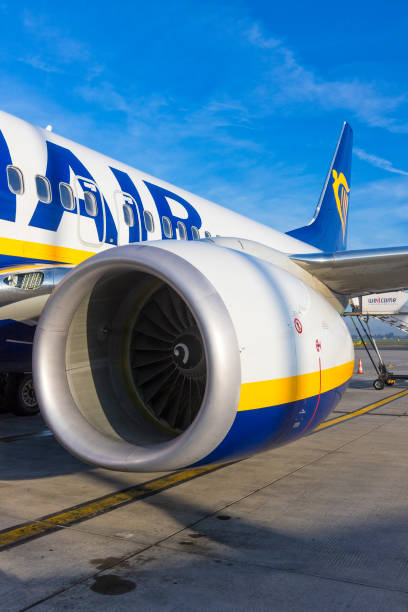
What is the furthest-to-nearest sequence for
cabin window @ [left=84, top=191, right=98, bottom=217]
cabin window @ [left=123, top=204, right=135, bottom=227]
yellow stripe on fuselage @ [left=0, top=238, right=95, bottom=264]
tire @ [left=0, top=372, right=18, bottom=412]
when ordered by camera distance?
tire @ [left=0, top=372, right=18, bottom=412]
cabin window @ [left=123, top=204, right=135, bottom=227]
cabin window @ [left=84, top=191, right=98, bottom=217]
yellow stripe on fuselage @ [left=0, top=238, right=95, bottom=264]

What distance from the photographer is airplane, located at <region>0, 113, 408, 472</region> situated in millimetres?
3352

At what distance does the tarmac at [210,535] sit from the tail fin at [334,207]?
8.53 m

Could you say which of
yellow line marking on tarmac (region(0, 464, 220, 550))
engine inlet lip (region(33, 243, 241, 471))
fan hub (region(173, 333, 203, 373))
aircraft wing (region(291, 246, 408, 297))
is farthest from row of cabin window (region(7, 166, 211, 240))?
yellow line marking on tarmac (region(0, 464, 220, 550))

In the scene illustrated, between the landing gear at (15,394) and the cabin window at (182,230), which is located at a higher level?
the cabin window at (182,230)

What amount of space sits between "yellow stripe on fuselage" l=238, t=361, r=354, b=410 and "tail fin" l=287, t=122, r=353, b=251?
10039 mm

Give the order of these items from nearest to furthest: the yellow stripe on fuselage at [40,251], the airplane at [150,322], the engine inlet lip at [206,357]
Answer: the engine inlet lip at [206,357] < the airplane at [150,322] < the yellow stripe on fuselage at [40,251]

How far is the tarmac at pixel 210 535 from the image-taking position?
2.77 m

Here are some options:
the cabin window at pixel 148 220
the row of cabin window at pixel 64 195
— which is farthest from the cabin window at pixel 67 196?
the cabin window at pixel 148 220

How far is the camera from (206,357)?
3.28 meters

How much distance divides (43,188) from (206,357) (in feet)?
9.95

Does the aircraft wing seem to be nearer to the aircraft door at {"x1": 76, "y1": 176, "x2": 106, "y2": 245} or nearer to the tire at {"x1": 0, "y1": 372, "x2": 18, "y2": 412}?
the aircraft door at {"x1": 76, "y1": 176, "x2": 106, "y2": 245}

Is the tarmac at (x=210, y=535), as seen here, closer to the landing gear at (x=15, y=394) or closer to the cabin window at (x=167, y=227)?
the cabin window at (x=167, y=227)

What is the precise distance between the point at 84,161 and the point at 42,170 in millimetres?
833

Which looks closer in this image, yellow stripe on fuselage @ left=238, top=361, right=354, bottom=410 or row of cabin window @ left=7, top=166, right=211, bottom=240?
yellow stripe on fuselage @ left=238, top=361, right=354, bottom=410
